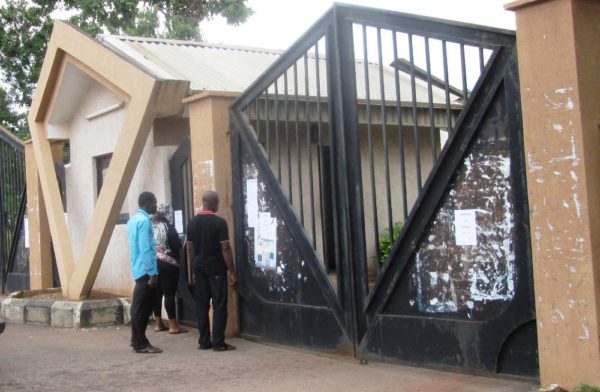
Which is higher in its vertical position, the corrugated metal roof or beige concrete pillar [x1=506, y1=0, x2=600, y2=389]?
the corrugated metal roof

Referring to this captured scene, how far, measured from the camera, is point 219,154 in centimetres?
873

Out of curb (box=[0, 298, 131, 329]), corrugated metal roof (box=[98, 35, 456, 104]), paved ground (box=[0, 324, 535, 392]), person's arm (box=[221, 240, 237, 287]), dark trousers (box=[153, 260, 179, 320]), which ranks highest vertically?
corrugated metal roof (box=[98, 35, 456, 104])

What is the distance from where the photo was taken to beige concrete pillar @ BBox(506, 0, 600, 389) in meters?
5.05

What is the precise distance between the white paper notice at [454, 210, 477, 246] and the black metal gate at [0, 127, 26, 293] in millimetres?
9855

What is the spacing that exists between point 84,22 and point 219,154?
45.4ft

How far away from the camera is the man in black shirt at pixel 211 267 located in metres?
8.00

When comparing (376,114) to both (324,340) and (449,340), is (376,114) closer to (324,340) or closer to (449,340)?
(324,340)

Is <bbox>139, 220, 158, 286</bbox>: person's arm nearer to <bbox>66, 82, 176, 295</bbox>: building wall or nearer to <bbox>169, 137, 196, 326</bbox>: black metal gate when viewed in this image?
<bbox>169, 137, 196, 326</bbox>: black metal gate

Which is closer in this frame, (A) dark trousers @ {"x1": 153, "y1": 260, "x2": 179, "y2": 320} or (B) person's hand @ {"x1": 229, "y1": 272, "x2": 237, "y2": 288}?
(B) person's hand @ {"x1": 229, "y1": 272, "x2": 237, "y2": 288}

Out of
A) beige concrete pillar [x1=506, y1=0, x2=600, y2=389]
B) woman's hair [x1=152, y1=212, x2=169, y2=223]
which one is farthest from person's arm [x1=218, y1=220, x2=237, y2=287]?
beige concrete pillar [x1=506, y1=0, x2=600, y2=389]

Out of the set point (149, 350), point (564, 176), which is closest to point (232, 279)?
point (149, 350)

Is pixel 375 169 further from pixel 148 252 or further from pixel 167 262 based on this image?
pixel 148 252

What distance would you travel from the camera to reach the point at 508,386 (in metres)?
5.65

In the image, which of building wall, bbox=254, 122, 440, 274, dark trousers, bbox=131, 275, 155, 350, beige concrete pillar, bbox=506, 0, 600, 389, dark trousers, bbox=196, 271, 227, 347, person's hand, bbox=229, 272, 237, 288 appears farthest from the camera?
building wall, bbox=254, 122, 440, 274
